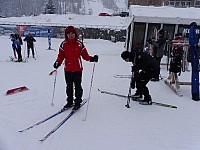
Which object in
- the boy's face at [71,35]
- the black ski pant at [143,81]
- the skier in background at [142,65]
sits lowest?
the black ski pant at [143,81]

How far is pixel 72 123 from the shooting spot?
4.47 m

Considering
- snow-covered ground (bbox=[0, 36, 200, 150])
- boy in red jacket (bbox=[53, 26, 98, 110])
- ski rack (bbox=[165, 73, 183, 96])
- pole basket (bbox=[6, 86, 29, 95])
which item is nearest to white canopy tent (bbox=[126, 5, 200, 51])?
ski rack (bbox=[165, 73, 183, 96])

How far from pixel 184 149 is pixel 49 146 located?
7.83ft

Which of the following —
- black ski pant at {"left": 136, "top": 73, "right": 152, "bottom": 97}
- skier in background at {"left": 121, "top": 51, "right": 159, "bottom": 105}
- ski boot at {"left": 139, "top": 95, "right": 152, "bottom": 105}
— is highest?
skier in background at {"left": 121, "top": 51, "right": 159, "bottom": 105}

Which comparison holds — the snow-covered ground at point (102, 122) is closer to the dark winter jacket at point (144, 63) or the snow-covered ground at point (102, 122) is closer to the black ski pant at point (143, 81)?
the black ski pant at point (143, 81)

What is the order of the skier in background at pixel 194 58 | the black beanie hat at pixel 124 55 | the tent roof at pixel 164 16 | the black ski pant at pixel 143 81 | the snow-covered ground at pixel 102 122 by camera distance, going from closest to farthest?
the snow-covered ground at pixel 102 122 → the black beanie hat at pixel 124 55 → the black ski pant at pixel 143 81 → the skier in background at pixel 194 58 → the tent roof at pixel 164 16

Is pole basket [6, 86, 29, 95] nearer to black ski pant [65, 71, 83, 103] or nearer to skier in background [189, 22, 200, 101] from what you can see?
black ski pant [65, 71, 83, 103]

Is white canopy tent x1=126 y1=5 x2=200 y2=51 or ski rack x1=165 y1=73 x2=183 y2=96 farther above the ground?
white canopy tent x1=126 y1=5 x2=200 y2=51

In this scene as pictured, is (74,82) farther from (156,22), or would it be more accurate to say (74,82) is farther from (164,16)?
(164,16)

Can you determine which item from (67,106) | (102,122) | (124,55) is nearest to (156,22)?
(124,55)

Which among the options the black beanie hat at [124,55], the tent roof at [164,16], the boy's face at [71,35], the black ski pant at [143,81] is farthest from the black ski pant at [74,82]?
the tent roof at [164,16]

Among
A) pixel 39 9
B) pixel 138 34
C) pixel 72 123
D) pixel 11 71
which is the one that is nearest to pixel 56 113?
pixel 72 123

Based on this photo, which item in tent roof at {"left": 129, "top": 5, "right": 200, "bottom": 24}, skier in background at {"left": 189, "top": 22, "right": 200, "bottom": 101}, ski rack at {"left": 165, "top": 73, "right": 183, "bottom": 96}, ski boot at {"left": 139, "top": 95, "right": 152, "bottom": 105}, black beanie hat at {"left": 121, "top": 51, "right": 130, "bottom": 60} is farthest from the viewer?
tent roof at {"left": 129, "top": 5, "right": 200, "bottom": 24}

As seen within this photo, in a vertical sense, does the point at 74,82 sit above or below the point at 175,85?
above
